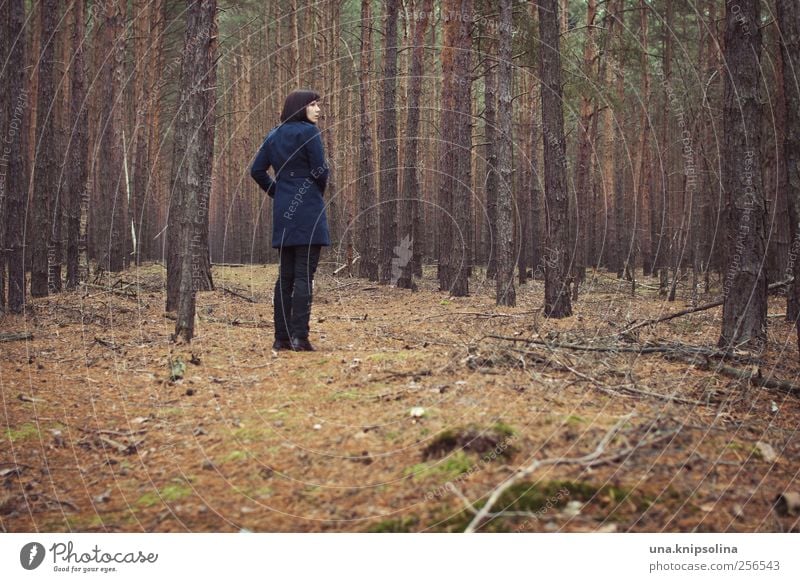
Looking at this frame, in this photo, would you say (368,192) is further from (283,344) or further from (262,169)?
(283,344)

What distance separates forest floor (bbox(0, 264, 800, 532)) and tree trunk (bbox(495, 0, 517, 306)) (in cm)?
456

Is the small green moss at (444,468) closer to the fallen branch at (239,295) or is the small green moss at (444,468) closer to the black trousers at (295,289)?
the black trousers at (295,289)

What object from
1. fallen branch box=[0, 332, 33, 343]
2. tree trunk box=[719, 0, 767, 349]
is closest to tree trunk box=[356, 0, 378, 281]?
fallen branch box=[0, 332, 33, 343]

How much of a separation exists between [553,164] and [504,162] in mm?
1732

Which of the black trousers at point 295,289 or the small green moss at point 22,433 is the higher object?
the black trousers at point 295,289

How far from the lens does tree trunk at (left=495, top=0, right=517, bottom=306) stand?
438 inches

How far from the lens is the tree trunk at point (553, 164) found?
31.4ft

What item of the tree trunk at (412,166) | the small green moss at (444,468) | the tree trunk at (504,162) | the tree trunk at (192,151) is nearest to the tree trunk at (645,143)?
the tree trunk at (412,166)

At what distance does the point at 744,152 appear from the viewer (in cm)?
555

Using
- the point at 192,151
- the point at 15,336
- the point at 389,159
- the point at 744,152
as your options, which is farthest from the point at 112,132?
the point at 744,152

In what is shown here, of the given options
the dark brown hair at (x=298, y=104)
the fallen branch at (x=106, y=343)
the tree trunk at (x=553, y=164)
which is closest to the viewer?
the dark brown hair at (x=298, y=104)

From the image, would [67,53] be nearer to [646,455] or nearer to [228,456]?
[228,456]

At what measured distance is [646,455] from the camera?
3092mm

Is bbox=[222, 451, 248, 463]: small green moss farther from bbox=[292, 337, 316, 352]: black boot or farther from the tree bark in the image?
the tree bark
